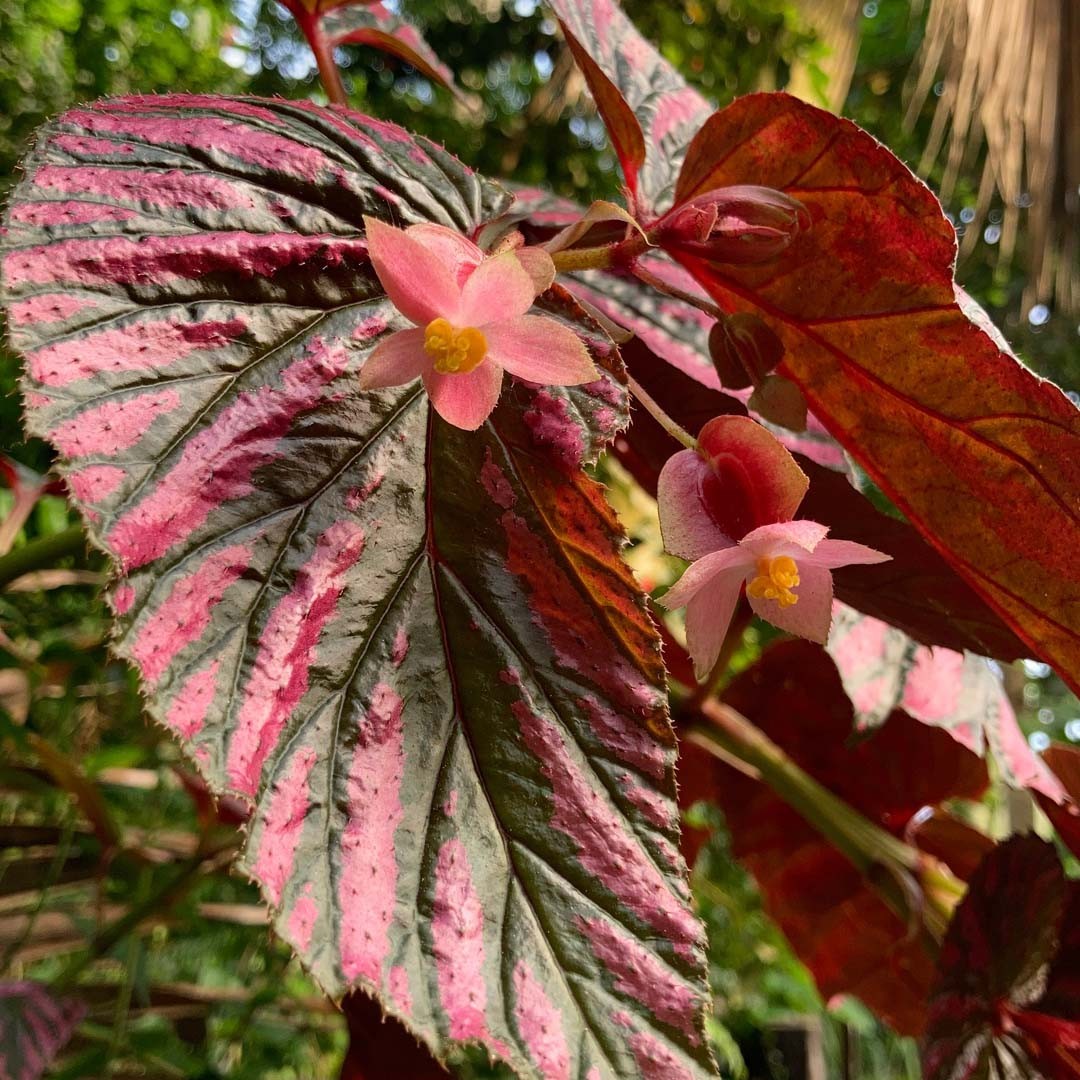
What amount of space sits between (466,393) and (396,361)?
0.02 meters

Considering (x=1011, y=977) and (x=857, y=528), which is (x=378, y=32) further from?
(x=1011, y=977)

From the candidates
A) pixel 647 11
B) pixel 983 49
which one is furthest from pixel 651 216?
pixel 983 49

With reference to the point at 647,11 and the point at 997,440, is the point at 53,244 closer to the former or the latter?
the point at 997,440

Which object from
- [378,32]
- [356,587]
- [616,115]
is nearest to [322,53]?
[378,32]

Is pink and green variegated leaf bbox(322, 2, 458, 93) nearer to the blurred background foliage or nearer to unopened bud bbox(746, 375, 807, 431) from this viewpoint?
the blurred background foliage

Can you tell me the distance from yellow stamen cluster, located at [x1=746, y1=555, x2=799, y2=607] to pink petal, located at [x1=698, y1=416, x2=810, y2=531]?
0.05ft

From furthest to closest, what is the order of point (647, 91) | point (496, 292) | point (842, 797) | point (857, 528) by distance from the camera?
point (842, 797) → point (647, 91) → point (857, 528) → point (496, 292)

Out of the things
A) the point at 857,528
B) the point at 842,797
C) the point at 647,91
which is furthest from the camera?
the point at 842,797

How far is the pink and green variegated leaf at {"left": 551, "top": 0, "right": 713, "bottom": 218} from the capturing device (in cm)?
35

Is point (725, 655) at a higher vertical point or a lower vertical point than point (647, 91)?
lower

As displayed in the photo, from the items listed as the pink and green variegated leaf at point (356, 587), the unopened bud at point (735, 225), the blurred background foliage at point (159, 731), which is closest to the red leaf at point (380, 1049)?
the blurred background foliage at point (159, 731)

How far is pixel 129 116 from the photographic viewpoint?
23 cm

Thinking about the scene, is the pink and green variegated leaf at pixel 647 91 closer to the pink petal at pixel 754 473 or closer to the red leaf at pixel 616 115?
the red leaf at pixel 616 115

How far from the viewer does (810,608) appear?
243 millimetres
